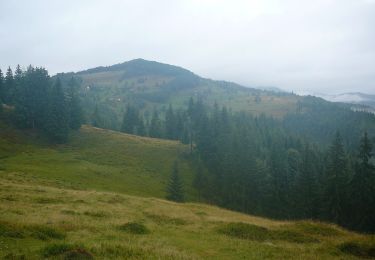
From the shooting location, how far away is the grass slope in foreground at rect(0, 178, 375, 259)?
1596cm

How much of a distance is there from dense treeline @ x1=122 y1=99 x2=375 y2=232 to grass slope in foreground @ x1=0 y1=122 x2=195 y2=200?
24.7ft

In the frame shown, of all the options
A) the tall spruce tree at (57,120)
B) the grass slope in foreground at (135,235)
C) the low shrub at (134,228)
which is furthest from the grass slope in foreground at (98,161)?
the low shrub at (134,228)

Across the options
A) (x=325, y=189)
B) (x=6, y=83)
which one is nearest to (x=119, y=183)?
(x=325, y=189)

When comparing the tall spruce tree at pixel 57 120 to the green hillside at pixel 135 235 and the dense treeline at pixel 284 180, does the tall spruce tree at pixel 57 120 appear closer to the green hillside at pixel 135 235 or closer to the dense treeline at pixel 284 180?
the dense treeline at pixel 284 180

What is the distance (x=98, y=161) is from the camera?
271 ft

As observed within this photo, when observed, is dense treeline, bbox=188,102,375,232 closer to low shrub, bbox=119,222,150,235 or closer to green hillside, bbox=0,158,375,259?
green hillside, bbox=0,158,375,259

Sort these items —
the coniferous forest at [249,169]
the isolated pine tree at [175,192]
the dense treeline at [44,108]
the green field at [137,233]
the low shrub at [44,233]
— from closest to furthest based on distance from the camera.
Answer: the green field at [137,233] → the low shrub at [44,233] → the coniferous forest at [249,169] → the isolated pine tree at [175,192] → the dense treeline at [44,108]

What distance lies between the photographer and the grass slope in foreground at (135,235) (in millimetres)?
15961

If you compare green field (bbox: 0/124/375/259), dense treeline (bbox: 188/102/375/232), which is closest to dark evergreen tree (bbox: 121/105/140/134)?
dense treeline (bbox: 188/102/375/232)

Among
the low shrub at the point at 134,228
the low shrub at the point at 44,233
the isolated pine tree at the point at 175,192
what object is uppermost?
the low shrub at the point at 44,233

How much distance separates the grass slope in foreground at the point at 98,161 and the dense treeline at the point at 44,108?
381 centimetres

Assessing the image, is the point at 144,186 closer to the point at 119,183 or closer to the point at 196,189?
the point at 119,183

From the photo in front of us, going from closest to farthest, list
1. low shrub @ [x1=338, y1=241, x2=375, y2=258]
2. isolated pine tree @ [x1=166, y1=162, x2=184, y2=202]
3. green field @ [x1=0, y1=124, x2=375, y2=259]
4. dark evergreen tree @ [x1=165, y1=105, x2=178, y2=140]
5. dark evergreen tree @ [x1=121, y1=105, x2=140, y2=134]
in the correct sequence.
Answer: green field @ [x1=0, y1=124, x2=375, y2=259]
low shrub @ [x1=338, y1=241, x2=375, y2=258]
isolated pine tree @ [x1=166, y1=162, x2=184, y2=202]
dark evergreen tree @ [x1=165, y1=105, x2=178, y2=140]
dark evergreen tree @ [x1=121, y1=105, x2=140, y2=134]

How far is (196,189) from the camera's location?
83.6 metres
